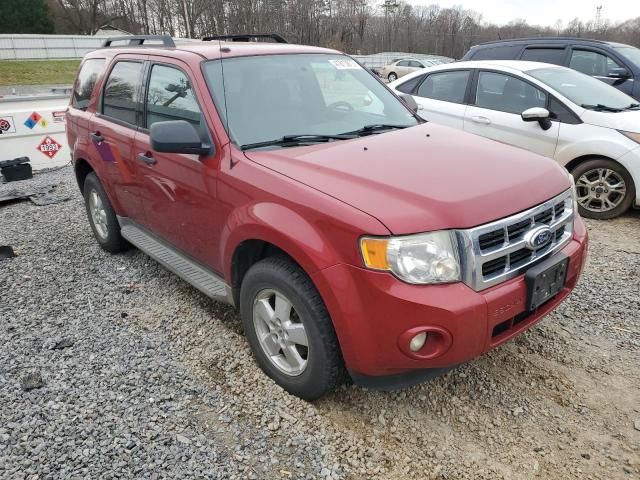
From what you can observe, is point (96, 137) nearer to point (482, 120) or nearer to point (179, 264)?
point (179, 264)

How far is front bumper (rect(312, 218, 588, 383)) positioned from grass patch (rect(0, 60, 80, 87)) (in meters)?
32.9

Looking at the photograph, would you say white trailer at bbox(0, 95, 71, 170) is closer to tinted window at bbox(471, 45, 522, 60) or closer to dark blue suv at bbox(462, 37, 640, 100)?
tinted window at bbox(471, 45, 522, 60)

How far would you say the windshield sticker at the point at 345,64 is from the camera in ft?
12.4

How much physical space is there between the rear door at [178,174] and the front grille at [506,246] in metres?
1.53

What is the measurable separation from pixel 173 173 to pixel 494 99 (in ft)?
14.7

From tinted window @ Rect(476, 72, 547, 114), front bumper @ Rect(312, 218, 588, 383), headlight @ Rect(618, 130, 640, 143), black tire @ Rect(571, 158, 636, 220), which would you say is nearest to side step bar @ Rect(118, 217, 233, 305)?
front bumper @ Rect(312, 218, 588, 383)

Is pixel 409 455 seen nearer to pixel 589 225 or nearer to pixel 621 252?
pixel 621 252

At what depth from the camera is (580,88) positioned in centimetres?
588

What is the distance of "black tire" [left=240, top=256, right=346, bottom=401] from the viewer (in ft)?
7.89

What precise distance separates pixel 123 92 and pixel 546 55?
6.72m

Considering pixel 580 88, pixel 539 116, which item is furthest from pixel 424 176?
pixel 580 88

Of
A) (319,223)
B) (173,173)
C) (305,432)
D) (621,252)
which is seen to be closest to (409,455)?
(305,432)

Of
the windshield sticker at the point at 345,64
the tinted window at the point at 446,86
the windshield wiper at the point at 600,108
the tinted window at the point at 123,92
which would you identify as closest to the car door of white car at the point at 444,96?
the tinted window at the point at 446,86

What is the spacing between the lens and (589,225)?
5320mm
